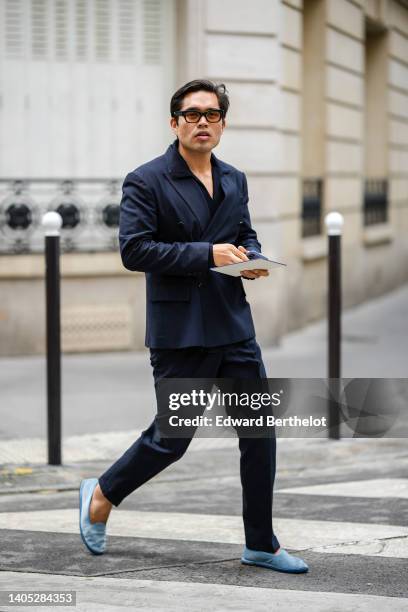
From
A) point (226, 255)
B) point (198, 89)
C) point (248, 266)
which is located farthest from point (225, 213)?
point (198, 89)

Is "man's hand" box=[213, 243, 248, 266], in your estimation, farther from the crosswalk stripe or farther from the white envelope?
the crosswalk stripe

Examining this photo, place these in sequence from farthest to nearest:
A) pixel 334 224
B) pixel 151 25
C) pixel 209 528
Answer: pixel 151 25, pixel 334 224, pixel 209 528

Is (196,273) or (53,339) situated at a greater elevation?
(196,273)

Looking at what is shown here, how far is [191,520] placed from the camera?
5766mm

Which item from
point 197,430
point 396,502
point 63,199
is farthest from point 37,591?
point 63,199

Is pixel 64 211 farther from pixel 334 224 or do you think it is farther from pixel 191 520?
pixel 191 520

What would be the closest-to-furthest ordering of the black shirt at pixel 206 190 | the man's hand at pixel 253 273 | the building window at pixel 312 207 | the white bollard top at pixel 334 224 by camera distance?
the man's hand at pixel 253 273
the black shirt at pixel 206 190
the white bollard top at pixel 334 224
the building window at pixel 312 207

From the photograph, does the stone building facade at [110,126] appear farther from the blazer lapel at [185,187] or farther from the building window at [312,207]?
the blazer lapel at [185,187]

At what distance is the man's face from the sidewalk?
1673mm

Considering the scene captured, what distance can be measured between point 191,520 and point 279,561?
99cm

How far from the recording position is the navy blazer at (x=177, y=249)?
467 cm

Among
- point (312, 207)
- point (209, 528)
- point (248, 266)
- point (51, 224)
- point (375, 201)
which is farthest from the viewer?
point (375, 201)

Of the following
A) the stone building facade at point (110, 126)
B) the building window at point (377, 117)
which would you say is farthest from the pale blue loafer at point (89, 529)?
the building window at point (377, 117)

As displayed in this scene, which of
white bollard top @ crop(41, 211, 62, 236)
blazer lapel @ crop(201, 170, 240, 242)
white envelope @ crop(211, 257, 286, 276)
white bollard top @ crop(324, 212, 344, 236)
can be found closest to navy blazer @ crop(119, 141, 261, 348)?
blazer lapel @ crop(201, 170, 240, 242)
